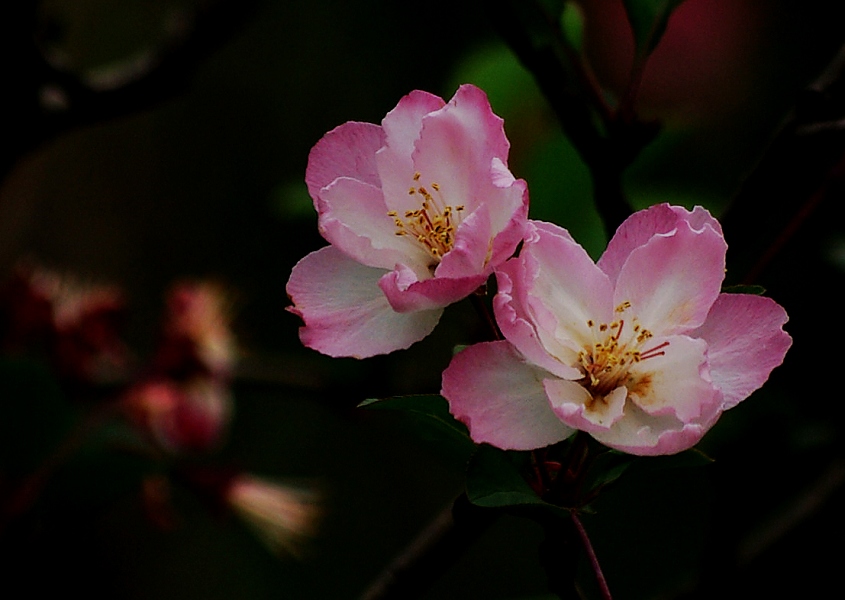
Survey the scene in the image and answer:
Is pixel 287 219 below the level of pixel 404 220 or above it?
below

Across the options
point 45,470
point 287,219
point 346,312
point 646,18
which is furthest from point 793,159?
point 287,219

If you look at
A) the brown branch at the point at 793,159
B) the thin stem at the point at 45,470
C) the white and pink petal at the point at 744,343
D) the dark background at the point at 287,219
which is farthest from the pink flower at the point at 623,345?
the dark background at the point at 287,219

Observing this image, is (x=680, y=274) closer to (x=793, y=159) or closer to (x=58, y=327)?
(x=793, y=159)

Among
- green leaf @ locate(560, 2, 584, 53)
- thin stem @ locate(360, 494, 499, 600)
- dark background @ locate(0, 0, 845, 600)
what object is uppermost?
green leaf @ locate(560, 2, 584, 53)

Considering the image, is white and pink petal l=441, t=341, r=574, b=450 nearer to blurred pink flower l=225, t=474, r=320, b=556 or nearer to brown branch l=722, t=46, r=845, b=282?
brown branch l=722, t=46, r=845, b=282

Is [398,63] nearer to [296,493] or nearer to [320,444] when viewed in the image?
[320,444]

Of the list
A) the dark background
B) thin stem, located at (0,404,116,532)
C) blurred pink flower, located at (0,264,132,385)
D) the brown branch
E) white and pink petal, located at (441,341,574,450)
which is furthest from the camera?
the dark background

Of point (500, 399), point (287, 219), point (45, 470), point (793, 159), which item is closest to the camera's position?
point (500, 399)

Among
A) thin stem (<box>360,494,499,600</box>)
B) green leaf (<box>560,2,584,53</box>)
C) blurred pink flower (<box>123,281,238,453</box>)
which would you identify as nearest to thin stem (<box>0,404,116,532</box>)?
blurred pink flower (<box>123,281,238,453</box>)
